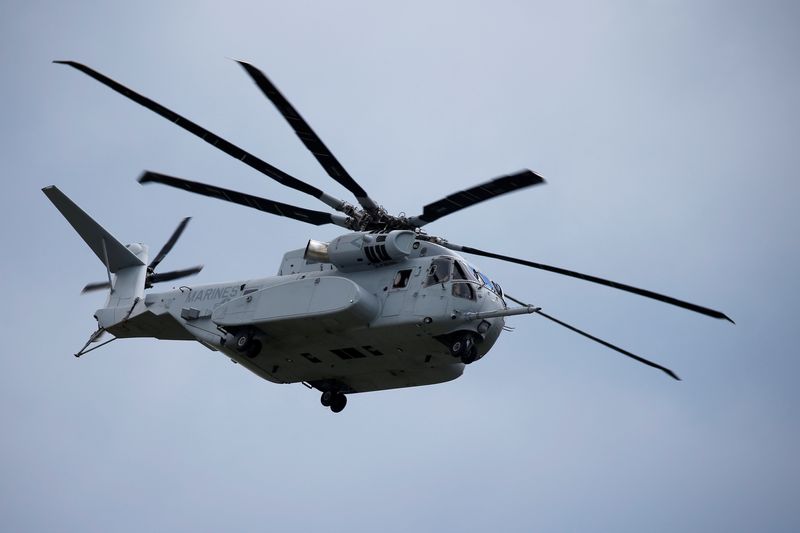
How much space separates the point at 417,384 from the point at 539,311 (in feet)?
16.6

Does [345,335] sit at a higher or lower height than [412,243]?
lower

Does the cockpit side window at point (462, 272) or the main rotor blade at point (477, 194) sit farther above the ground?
the main rotor blade at point (477, 194)

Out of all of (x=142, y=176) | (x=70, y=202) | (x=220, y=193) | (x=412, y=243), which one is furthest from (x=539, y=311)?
(x=70, y=202)

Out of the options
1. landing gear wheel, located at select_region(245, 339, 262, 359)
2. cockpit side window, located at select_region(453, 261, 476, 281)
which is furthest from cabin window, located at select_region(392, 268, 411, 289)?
landing gear wheel, located at select_region(245, 339, 262, 359)

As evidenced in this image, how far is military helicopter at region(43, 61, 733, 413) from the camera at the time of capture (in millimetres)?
25609

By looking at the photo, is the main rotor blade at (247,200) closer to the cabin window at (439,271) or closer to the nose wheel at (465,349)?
the cabin window at (439,271)

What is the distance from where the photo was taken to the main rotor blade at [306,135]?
74.7 feet

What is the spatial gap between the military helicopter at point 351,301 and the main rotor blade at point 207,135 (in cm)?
3

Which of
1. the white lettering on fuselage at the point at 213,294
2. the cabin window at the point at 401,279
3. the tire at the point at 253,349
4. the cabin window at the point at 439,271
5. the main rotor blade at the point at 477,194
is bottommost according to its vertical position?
the tire at the point at 253,349

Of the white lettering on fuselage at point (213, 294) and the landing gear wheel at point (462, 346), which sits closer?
the landing gear wheel at point (462, 346)

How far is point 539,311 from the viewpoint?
25594mm

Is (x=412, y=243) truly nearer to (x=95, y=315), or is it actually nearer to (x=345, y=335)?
(x=345, y=335)

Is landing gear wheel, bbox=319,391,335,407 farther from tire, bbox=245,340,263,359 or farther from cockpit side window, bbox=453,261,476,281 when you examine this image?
cockpit side window, bbox=453,261,476,281

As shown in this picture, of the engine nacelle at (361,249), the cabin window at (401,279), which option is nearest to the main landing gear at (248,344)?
A: the engine nacelle at (361,249)
